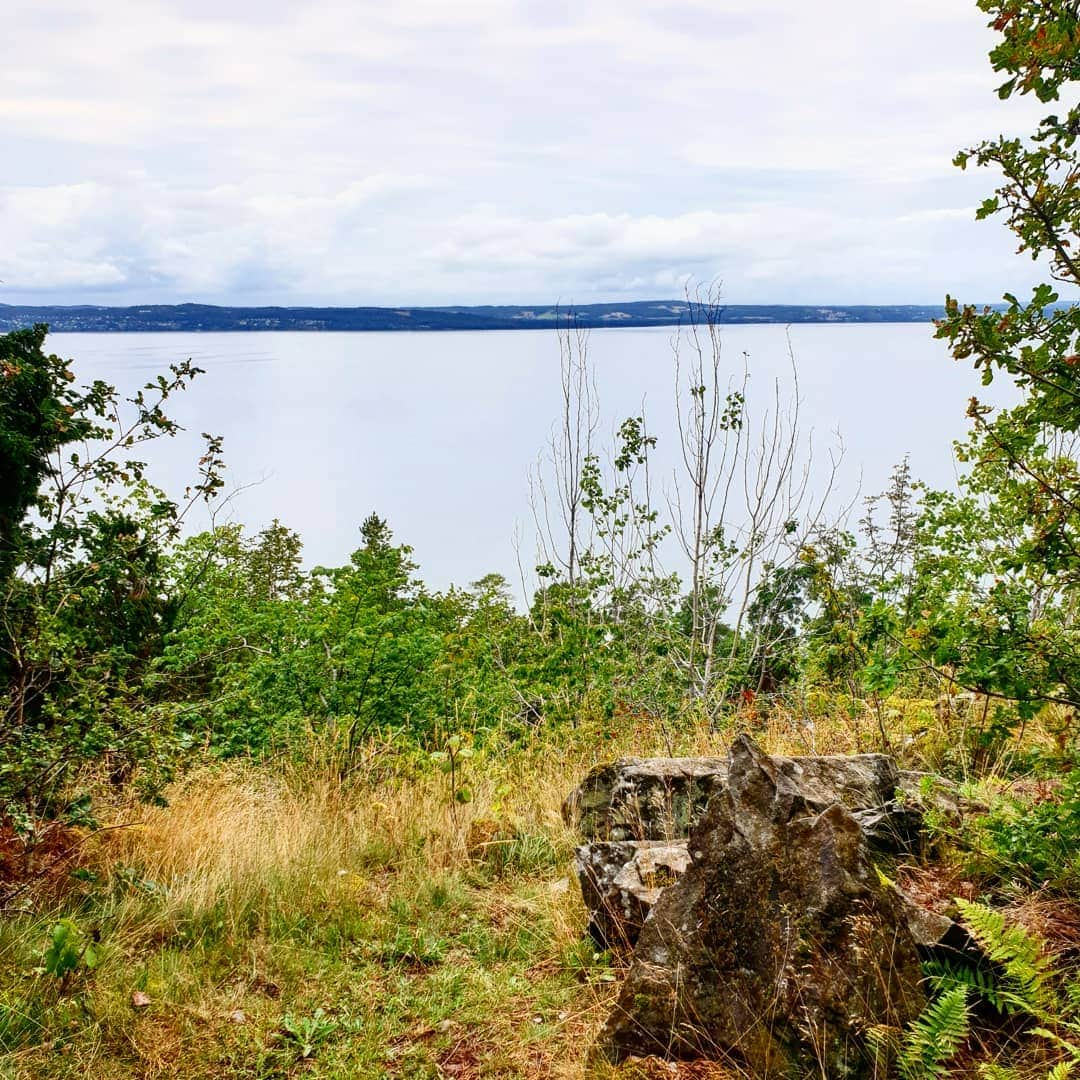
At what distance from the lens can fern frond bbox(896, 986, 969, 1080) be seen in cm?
285

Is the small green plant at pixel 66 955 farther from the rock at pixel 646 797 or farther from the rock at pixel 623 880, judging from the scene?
the rock at pixel 646 797

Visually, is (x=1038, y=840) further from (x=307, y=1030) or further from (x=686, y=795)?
(x=307, y=1030)

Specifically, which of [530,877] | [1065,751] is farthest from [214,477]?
[1065,751]

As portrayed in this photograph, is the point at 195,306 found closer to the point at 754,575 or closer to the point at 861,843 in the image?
the point at 754,575

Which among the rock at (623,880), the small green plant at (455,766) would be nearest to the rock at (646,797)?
the rock at (623,880)

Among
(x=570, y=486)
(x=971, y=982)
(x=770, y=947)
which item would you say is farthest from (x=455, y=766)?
(x=570, y=486)

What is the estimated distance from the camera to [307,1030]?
3.72 metres

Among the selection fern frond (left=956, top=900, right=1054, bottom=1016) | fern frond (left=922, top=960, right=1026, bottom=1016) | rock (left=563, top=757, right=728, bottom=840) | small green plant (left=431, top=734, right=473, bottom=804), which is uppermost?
fern frond (left=956, top=900, right=1054, bottom=1016)

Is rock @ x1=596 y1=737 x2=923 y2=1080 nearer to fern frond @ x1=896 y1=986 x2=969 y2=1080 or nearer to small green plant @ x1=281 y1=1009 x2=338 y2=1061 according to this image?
fern frond @ x1=896 y1=986 x2=969 y2=1080

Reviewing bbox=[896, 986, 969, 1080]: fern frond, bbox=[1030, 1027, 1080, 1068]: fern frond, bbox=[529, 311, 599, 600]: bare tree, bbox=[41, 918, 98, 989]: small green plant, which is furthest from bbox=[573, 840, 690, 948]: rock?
bbox=[529, 311, 599, 600]: bare tree

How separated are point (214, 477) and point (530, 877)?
3.10 m

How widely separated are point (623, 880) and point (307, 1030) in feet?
5.10

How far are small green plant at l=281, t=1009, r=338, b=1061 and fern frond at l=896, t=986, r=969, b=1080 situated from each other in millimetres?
2263

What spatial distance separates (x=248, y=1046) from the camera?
141 inches
